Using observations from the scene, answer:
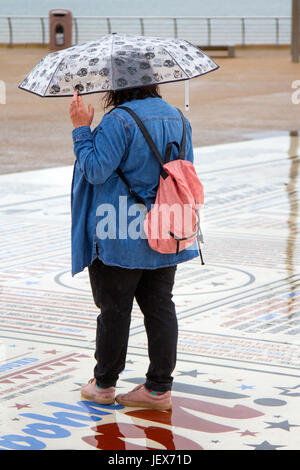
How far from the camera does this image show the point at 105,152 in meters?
4.19

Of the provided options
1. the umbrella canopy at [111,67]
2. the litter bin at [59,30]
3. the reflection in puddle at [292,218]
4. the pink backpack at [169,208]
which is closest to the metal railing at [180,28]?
the litter bin at [59,30]

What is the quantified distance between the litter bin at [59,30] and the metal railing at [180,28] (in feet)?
7.31

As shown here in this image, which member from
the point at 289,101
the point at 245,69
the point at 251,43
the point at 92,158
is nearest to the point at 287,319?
the point at 92,158

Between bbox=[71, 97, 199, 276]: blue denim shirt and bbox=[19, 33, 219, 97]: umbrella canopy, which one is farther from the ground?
bbox=[19, 33, 219, 97]: umbrella canopy

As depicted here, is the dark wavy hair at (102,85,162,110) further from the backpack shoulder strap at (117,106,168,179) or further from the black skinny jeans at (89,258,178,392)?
the black skinny jeans at (89,258,178,392)

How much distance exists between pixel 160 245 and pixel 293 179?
24.9ft

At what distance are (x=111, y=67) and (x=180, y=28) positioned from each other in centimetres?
3935

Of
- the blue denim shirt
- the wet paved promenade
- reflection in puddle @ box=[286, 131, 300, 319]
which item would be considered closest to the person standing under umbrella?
the blue denim shirt

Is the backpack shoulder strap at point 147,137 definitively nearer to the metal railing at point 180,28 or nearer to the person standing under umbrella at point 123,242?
the person standing under umbrella at point 123,242

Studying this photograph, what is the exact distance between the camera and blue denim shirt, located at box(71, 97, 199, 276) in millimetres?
4207

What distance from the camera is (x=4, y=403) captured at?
14.8 ft

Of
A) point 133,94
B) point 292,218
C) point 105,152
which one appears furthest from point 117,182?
point 292,218

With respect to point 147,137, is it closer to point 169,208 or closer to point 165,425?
point 169,208
